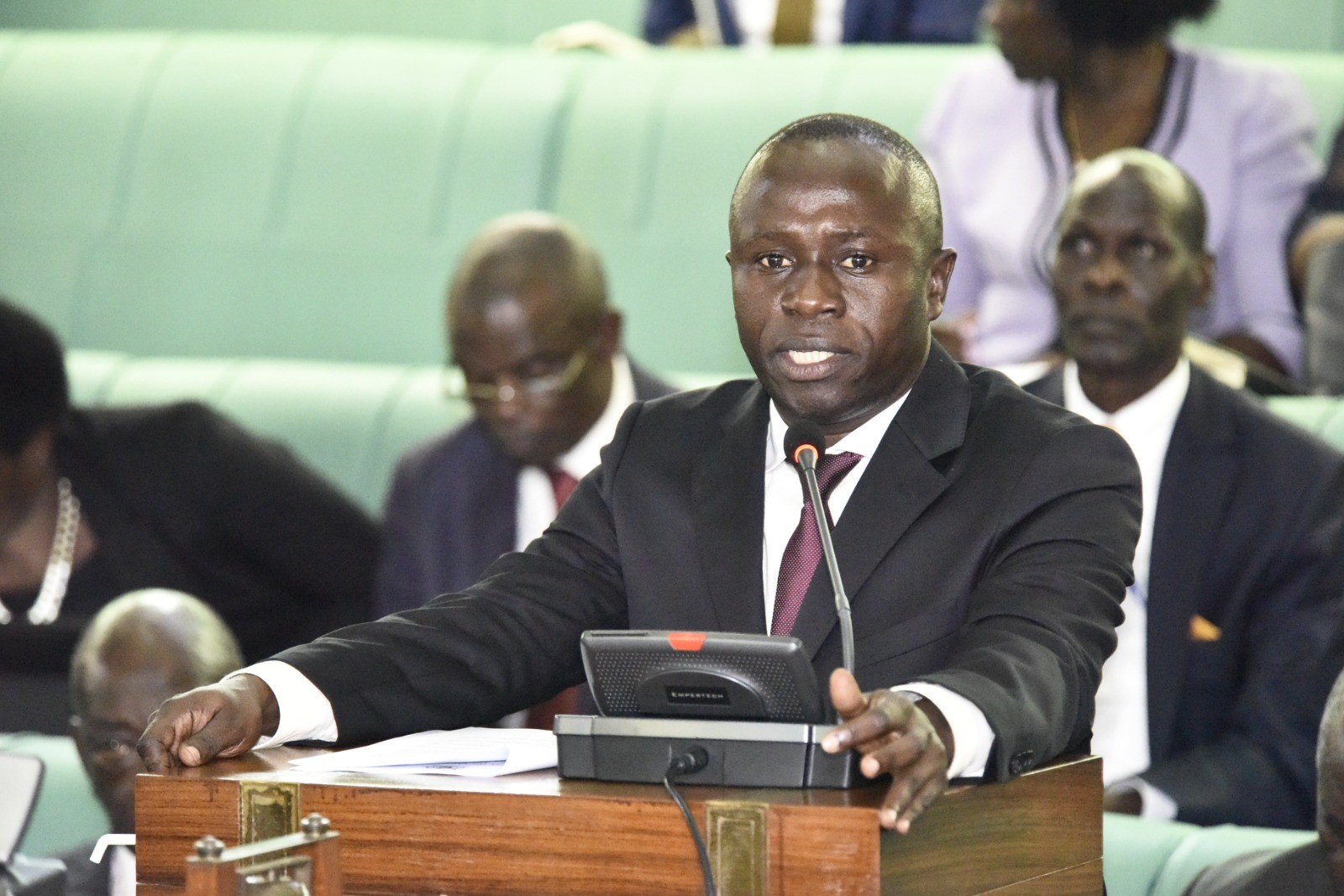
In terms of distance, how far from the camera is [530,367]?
351cm

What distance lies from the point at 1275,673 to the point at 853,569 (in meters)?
1.36

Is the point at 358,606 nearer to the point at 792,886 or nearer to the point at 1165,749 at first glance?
the point at 1165,749

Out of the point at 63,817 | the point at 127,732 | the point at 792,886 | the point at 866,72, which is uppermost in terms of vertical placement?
the point at 866,72

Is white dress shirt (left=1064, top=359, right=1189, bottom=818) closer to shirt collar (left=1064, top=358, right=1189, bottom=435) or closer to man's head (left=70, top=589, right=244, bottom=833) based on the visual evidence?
shirt collar (left=1064, top=358, right=1189, bottom=435)

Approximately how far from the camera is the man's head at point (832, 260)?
1.77 meters

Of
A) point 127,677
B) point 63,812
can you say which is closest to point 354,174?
point 63,812

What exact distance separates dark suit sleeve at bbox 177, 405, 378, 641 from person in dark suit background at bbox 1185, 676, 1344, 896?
200 cm

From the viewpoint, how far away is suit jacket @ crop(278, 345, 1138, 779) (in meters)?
1.71

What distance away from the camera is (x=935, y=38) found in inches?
182

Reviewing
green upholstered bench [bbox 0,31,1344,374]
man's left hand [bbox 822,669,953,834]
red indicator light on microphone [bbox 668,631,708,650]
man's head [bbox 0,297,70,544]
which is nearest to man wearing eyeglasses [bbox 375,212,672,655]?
man's head [bbox 0,297,70,544]

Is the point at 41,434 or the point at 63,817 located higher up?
the point at 41,434

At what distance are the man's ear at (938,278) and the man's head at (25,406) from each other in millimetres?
2286

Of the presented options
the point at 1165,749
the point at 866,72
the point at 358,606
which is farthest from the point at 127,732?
the point at 866,72

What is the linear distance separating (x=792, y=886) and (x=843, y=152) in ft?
2.29
